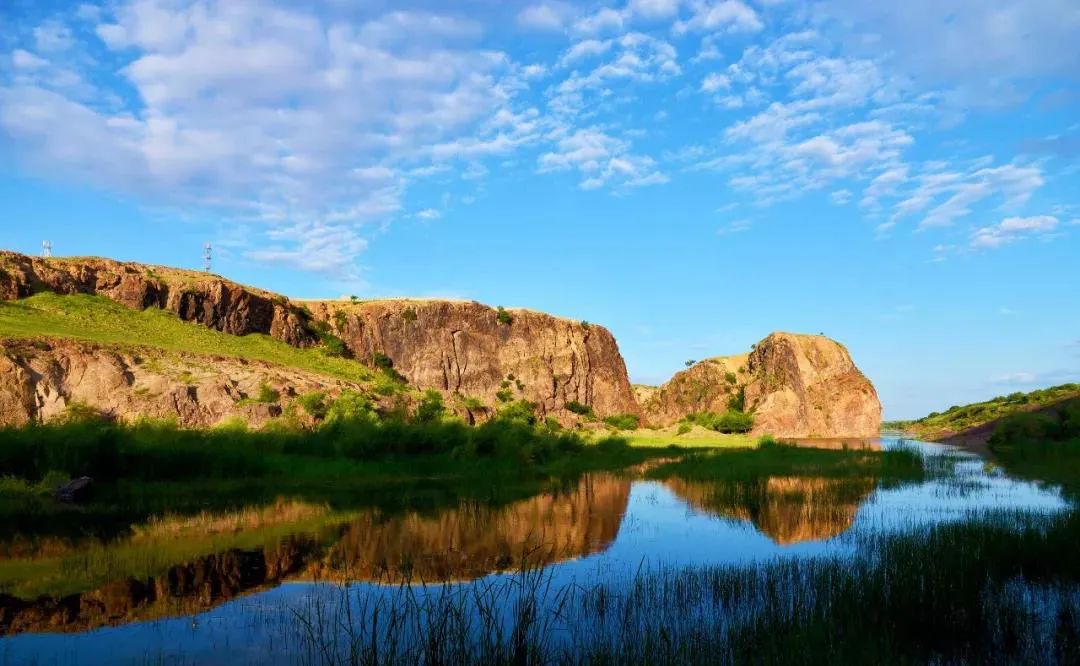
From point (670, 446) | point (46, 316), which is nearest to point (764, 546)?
point (670, 446)

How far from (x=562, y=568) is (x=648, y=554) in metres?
2.20

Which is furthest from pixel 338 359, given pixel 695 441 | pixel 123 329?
pixel 695 441

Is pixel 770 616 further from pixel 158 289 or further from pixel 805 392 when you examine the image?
pixel 805 392

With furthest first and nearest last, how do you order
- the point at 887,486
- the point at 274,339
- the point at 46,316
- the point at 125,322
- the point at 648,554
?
1. the point at 274,339
2. the point at 125,322
3. the point at 46,316
4. the point at 887,486
5. the point at 648,554

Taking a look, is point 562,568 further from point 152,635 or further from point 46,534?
point 46,534

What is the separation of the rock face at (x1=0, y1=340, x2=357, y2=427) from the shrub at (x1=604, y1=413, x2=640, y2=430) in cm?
6083

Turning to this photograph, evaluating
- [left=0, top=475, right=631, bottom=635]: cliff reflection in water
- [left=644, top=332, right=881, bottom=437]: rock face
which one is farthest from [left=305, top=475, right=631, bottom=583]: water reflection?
[left=644, top=332, right=881, bottom=437]: rock face

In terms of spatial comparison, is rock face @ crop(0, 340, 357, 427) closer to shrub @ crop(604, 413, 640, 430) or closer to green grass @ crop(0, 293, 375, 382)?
green grass @ crop(0, 293, 375, 382)

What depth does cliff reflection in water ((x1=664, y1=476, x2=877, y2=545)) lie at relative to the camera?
16719mm

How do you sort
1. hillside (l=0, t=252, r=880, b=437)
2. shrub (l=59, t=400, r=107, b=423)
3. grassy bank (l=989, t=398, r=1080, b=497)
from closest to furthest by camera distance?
1. grassy bank (l=989, t=398, r=1080, b=497)
2. shrub (l=59, t=400, r=107, b=423)
3. hillside (l=0, t=252, r=880, b=437)

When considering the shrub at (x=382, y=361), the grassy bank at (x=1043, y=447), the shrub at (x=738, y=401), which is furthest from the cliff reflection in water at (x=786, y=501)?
the shrub at (x=738, y=401)

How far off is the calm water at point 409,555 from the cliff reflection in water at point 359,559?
4 cm

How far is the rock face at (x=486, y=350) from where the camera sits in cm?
9250

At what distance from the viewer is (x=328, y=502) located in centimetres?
2117
